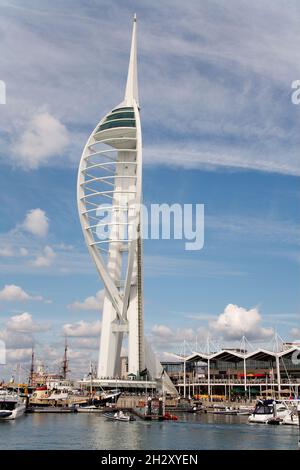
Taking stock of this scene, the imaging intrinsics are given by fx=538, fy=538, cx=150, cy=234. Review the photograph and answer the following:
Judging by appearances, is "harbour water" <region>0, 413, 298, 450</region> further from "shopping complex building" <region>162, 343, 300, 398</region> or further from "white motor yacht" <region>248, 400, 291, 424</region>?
"shopping complex building" <region>162, 343, 300, 398</region>

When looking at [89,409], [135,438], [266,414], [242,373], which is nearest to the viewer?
[135,438]

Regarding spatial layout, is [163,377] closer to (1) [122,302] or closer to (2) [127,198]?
(1) [122,302]

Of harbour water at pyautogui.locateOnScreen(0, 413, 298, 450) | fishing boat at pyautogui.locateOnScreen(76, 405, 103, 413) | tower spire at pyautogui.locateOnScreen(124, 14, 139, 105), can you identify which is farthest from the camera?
tower spire at pyautogui.locateOnScreen(124, 14, 139, 105)

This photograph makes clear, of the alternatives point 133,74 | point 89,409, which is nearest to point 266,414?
point 89,409

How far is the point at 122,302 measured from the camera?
257 ft

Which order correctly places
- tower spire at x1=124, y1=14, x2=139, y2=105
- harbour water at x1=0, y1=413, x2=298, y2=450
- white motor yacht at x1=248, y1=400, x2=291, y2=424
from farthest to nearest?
tower spire at x1=124, y1=14, x2=139, y2=105 → white motor yacht at x1=248, y1=400, x2=291, y2=424 → harbour water at x1=0, y1=413, x2=298, y2=450

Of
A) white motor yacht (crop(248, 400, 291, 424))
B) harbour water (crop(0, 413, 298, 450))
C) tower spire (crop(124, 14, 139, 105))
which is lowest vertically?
harbour water (crop(0, 413, 298, 450))

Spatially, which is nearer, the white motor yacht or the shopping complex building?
the white motor yacht

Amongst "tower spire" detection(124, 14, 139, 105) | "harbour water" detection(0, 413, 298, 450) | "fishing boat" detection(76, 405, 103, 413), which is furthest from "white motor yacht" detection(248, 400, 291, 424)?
"tower spire" detection(124, 14, 139, 105)

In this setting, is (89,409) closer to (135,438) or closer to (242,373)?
(135,438)

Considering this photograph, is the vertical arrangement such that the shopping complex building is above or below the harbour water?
above

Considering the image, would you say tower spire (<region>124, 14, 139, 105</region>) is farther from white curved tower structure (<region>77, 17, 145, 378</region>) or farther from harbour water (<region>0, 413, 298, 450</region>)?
harbour water (<region>0, 413, 298, 450</region>)

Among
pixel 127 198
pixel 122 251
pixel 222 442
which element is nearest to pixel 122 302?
pixel 122 251
